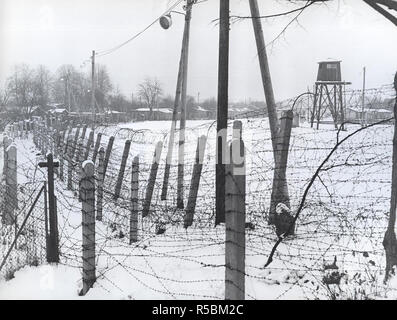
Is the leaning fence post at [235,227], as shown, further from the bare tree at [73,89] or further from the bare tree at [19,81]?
the bare tree at [73,89]

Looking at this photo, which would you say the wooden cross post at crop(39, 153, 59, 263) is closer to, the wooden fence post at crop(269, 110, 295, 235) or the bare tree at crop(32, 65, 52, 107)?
the wooden fence post at crop(269, 110, 295, 235)

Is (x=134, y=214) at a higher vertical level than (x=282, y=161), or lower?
lower

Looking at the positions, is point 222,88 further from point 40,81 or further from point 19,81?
point 40,81

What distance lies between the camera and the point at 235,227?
309 centimetres

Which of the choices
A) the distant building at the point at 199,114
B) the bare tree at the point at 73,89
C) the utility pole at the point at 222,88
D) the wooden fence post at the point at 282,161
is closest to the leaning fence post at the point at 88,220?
the utility pole at the point at 222,88

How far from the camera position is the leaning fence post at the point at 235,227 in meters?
3.02

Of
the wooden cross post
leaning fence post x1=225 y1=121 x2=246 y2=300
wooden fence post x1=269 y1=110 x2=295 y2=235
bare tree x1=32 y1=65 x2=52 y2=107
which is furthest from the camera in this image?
bare tree x1=32 y1=65 x2=52 y2=107

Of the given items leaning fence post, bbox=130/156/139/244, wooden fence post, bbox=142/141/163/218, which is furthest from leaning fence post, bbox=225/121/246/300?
wooden fence post, bbox=142/141/163/218

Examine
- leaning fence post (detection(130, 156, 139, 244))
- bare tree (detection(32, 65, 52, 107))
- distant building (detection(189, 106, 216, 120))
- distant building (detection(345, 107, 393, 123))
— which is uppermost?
bare tree (detection(32, 65, 52, 107))

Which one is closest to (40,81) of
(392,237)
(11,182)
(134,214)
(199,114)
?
(11,182)

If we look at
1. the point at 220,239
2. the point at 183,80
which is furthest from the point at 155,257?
the point at 183,80

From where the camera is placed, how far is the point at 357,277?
439cm

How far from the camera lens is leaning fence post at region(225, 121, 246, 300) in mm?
3016
